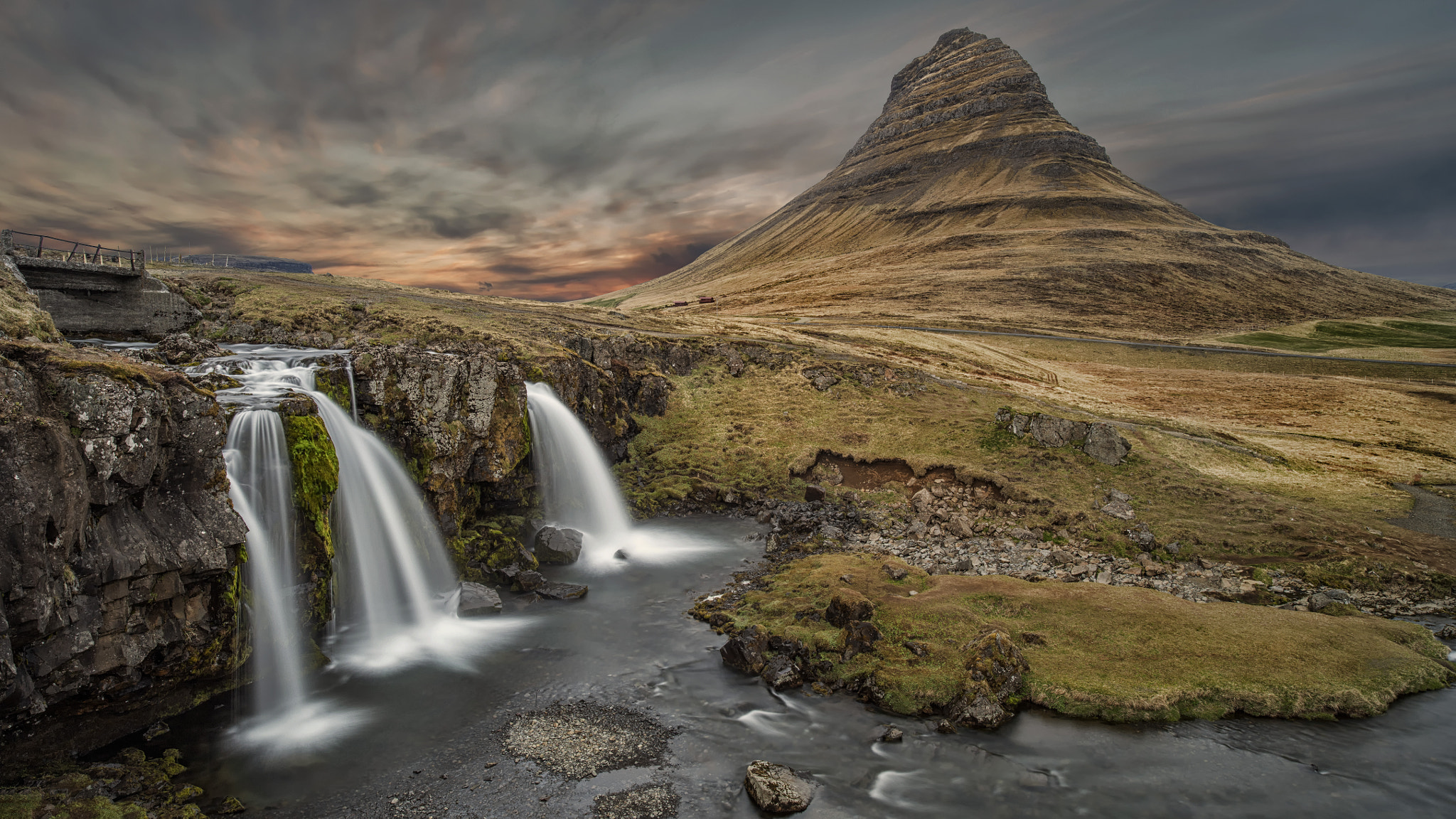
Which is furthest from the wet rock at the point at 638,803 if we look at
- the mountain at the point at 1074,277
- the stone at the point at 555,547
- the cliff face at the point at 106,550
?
the mountain at the point at 1074,277

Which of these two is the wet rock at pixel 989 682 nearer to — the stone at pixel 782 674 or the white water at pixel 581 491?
the stone at pixel 782 674

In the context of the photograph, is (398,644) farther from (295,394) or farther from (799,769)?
(799,769)

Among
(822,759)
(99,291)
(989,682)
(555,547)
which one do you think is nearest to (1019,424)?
(989,682)

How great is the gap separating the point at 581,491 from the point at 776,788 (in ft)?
74.8

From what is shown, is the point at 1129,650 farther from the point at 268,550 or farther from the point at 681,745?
the point at 268,550

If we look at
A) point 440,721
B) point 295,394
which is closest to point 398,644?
point 440,721

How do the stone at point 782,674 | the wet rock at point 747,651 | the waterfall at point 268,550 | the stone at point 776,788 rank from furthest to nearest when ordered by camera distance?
1. the wet rock at point 747,651
2. the stone at point 782,674
3. the waterfall at point 268,550
4. the stone at point 776,788

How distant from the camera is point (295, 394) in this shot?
71.0 ft

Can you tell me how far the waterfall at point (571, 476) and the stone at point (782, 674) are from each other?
13757 mm

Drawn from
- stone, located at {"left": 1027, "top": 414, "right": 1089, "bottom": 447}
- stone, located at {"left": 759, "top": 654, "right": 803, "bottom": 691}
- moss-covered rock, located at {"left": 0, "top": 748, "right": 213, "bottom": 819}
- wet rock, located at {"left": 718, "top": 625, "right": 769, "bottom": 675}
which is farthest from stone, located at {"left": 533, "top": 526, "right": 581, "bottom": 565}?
stone, located at {"left": 1027, "top": 414, "right": 1089, "bottom": 447}

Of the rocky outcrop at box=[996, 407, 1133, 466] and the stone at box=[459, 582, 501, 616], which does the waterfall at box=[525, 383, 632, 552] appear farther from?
the rocky outcrop at box=[996, 407, 1133, 466]

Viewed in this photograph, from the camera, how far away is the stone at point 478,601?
22.5 m

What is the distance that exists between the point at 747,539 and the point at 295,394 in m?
20.5

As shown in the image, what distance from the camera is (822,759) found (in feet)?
48.0
